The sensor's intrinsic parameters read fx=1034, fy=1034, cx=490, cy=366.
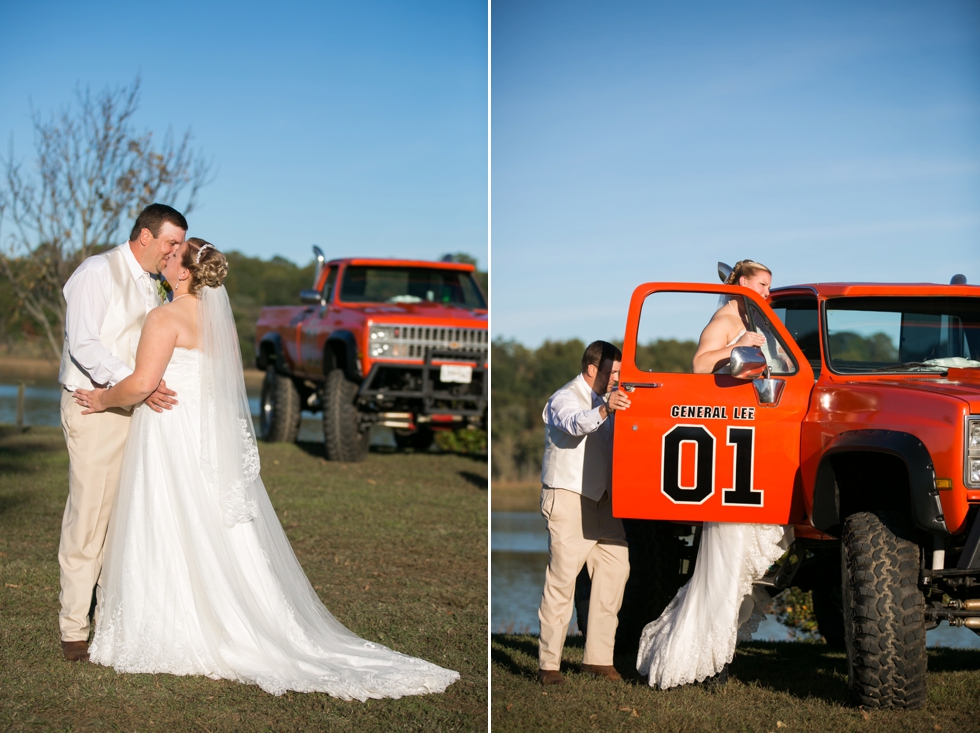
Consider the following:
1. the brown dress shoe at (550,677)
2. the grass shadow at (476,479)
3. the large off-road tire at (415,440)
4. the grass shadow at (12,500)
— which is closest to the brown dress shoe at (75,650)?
the brown dress shoe at (550,677)

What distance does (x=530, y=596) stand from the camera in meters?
18.3

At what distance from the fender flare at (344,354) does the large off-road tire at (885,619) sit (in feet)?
31.3

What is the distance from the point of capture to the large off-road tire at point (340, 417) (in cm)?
1372

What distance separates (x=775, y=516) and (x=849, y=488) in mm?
383

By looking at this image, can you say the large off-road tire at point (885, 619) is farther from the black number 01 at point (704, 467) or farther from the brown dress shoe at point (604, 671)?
the brown dress shoe at point (604, 671)

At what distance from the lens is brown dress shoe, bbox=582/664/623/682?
5.49 meters

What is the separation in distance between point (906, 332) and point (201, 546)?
4.09 meters

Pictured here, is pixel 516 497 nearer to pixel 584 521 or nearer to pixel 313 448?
pixel 313 448

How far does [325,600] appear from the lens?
6.69m

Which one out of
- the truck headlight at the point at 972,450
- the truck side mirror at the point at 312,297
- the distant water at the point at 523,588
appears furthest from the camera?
the truck side mirror at the point at 312,297

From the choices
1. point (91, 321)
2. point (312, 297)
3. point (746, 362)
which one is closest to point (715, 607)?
point (746, 362)

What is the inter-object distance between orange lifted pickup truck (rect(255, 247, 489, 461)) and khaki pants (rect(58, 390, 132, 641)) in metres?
8.12

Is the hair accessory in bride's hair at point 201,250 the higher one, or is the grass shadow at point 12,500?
the hair accessory in bride's hair at point 201,250

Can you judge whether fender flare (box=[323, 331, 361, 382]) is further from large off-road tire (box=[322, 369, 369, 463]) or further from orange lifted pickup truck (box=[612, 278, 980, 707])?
orange lifted pickup truck (box=[612, 278, 980, 707])
